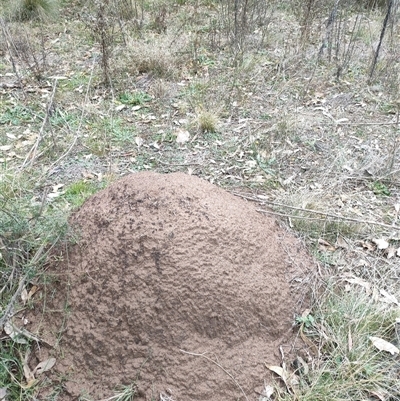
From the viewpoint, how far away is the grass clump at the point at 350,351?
1596mm

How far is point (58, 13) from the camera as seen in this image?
5.71 m

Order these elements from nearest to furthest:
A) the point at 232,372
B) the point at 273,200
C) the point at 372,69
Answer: the point at 232,372, the point at 273,200, the point at 372,69

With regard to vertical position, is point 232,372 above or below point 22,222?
below

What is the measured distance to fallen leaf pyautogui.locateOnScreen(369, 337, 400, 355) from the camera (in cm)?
173

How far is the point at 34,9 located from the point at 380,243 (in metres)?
5.48

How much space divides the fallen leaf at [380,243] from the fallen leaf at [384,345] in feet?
2.06

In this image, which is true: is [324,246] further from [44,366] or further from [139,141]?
[139,141]

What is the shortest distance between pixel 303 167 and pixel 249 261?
136 centimetres

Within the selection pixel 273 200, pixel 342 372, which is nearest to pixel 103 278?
pixel 342 372

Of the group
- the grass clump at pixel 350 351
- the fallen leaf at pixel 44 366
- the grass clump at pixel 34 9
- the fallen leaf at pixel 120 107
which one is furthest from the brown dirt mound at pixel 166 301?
the grass clump at pixel 34 9

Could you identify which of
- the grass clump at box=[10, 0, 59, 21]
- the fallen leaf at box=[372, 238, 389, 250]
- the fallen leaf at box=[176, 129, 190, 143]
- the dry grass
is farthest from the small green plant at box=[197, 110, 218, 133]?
the grass clump at box=[10, 0, 59, 21]

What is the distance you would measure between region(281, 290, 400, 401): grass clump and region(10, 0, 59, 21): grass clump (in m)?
5.45

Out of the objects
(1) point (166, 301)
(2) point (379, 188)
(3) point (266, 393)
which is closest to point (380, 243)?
(2) point (379, 188)

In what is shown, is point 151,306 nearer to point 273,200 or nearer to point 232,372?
point 232,372
